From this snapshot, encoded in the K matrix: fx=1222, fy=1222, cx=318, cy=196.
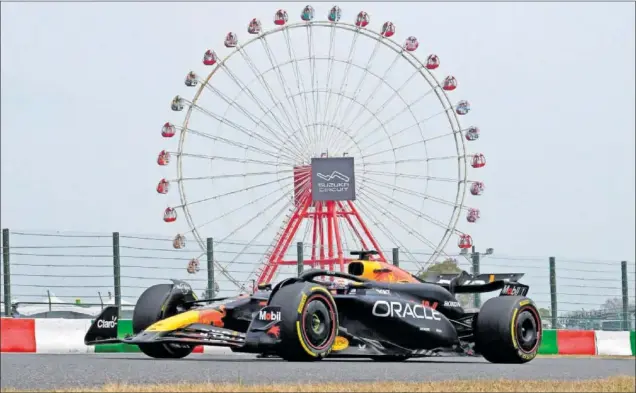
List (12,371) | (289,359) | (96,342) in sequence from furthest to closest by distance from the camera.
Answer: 1. (96,342)
2. (289,359)
3. (12,371)

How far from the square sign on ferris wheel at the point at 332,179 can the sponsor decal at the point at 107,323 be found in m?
14.8

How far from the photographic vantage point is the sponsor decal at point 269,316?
38.7ft

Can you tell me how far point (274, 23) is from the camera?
2958cm

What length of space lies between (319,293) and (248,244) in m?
7.50

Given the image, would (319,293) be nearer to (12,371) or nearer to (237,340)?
(237,340)

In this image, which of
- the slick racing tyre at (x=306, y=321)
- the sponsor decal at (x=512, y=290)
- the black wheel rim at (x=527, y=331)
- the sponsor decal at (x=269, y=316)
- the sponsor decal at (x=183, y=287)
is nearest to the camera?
the slick racing tyre at (x=306, y=321)

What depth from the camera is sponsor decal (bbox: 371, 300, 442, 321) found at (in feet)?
41.8

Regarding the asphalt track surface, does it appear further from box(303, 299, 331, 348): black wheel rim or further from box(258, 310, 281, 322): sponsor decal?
box(258, 310, 281, 322): sponsor decal

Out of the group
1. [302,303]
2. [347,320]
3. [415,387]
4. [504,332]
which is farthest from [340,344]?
[415,387]

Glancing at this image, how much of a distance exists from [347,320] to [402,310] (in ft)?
2.06

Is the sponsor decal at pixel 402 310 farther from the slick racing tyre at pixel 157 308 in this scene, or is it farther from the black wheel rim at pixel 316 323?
the slick racing tyre at pixel 157 308

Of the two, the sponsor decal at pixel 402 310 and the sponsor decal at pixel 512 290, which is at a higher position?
the sponsor decal at pixel 512 290

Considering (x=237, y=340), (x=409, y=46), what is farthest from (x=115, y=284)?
(x=409, y=46)

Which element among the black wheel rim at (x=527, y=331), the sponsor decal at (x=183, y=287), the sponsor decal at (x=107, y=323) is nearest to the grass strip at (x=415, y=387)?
the black wheel rim at (x=527, y=331)
